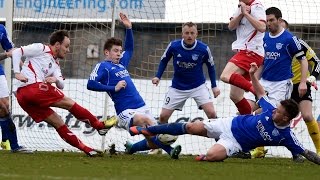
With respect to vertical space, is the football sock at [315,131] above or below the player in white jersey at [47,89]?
below

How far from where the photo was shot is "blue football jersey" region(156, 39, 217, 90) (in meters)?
13.9

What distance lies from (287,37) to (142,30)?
6.51 metres

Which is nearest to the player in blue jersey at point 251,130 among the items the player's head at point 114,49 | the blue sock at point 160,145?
the blue sock at point 160,145

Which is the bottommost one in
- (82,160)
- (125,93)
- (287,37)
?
(82,160)

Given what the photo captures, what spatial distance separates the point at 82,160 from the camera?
11.6 meters

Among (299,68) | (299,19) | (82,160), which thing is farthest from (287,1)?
(82,160)

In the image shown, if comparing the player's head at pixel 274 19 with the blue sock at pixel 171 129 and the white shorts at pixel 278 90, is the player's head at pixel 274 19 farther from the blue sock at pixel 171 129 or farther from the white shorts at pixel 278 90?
the blue sock at pixel 171 129

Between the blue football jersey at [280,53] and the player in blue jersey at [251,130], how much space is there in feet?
4.93

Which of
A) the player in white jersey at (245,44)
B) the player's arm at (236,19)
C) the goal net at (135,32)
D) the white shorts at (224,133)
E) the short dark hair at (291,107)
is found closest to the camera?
the short dark hair at (291,107)

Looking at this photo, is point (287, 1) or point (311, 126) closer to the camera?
point (311, 126)

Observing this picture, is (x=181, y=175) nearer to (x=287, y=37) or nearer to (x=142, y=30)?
(x=287, y=37)

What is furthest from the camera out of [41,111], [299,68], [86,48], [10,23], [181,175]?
[86,48]

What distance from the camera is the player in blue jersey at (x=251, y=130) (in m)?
11.3

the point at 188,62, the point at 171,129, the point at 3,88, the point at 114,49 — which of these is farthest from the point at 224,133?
the point at 3,88
